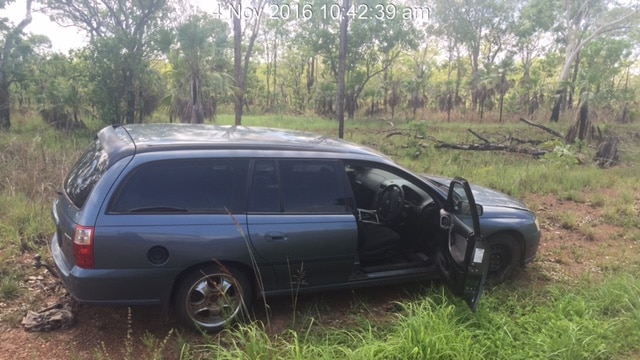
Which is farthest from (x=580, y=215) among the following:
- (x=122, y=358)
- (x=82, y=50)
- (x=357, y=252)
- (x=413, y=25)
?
(x=413, y=25)

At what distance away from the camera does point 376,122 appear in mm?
23203

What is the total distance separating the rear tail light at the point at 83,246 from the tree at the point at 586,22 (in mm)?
23435

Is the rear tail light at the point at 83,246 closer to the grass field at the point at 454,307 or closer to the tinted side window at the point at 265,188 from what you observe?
the grass field at the point at 454,307

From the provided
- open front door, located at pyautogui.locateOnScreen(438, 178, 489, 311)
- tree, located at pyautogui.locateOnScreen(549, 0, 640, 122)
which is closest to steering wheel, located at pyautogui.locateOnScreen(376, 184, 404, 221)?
open front door, located at pyautogui.locateOnScreen(438, 178, 489, 311)

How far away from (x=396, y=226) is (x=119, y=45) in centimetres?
1439

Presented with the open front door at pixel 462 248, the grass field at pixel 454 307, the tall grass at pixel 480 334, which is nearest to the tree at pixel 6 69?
the grass field at pixel 454 307

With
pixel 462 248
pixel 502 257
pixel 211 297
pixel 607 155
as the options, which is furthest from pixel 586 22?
pixel 211 297

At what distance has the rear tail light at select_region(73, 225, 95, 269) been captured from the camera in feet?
9.77

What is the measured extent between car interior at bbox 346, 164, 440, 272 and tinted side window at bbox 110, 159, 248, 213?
121 centimetres

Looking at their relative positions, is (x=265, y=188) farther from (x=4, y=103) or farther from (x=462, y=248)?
(x=4, y=103)

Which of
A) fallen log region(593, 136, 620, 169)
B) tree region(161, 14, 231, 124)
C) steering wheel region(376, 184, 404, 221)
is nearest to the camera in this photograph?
steering wheel region(376, 184, 404, 221)

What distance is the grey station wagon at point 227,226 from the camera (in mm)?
3086

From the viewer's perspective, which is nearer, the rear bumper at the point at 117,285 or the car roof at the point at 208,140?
the rear bumper at the point at 117,285

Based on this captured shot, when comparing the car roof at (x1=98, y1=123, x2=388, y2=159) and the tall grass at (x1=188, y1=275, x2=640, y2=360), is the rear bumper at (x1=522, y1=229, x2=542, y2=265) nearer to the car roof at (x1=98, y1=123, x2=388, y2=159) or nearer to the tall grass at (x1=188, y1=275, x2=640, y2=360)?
the tall grass at (x1=188, y1=275, x2=640, y2=360)
